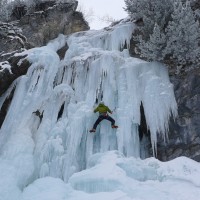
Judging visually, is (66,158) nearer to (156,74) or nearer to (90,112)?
(90,112)

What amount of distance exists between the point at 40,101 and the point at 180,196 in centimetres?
516

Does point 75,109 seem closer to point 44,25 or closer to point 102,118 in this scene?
point 102,118

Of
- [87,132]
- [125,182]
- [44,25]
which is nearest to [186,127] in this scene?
[87,132]

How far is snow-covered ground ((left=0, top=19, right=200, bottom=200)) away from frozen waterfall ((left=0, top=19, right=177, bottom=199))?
25 millimetres

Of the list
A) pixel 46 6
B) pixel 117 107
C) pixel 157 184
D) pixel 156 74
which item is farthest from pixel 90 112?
pixel 46 6

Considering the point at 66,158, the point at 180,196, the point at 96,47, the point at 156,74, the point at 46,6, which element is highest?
the point at 46,6

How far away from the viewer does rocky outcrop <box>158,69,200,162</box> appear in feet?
29.5

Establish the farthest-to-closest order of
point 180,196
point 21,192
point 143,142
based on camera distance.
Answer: point 143,142
point 21,192
point 180,196

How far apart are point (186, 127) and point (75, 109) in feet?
9.75

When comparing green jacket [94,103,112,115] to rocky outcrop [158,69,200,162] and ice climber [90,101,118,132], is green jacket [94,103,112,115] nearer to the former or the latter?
ice climber [90,101,118,132]

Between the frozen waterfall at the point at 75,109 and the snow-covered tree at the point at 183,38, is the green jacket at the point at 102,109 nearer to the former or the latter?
the frozen waterfall at the point at 75,109

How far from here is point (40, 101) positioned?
1048 centimetres

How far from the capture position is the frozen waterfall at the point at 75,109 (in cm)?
896

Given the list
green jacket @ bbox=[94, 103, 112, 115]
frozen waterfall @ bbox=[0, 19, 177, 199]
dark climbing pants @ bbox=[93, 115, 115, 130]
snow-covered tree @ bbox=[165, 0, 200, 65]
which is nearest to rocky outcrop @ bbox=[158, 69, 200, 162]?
frozen waterfall @ bbox=[0, 19, 177, 199]
